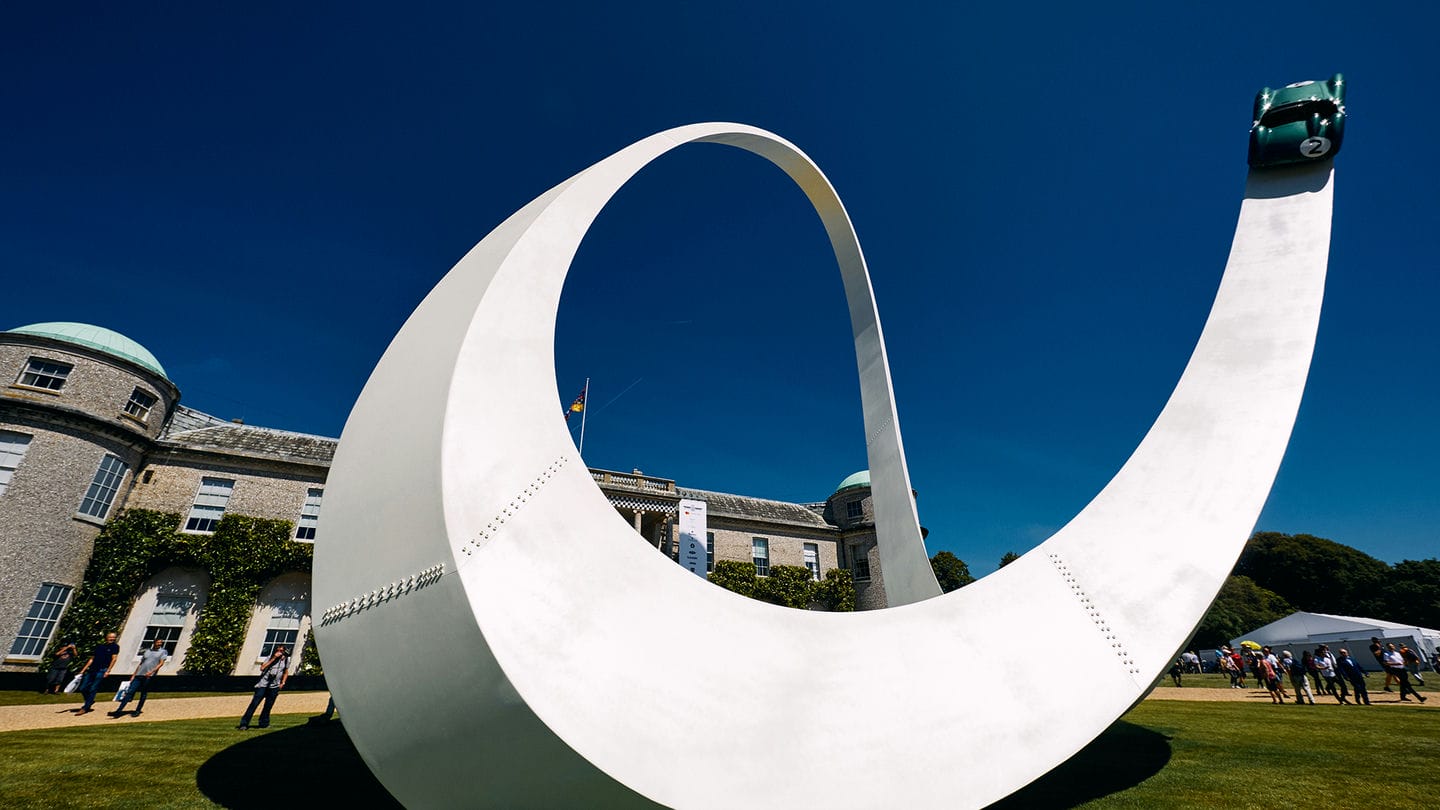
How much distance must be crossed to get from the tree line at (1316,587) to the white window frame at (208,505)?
4993cm

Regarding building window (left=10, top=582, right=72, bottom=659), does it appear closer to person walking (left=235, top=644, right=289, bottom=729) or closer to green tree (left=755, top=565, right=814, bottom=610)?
person walking (left=235, top=644, right=289, bottom=729)

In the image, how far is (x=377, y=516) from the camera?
4348 millimetres

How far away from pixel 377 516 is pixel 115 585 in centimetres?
2158

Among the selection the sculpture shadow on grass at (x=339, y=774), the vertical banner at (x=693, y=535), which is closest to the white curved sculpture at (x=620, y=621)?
the sculpture shadow on grass at (x=339, y=774)

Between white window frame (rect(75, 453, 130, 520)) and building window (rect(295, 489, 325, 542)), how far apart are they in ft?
16.5

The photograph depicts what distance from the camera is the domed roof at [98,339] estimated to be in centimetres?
1791

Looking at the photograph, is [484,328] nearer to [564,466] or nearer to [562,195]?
[564,466]

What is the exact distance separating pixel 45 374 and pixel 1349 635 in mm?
51823

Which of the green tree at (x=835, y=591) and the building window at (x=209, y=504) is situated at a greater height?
the building window at (x=209, y=504)

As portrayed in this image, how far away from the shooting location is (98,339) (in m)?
18.6

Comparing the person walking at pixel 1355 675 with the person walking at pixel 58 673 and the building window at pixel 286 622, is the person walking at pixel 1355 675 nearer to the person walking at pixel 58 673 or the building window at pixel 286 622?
the building window at pixel 286 622

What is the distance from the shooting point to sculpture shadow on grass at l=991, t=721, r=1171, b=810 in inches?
220

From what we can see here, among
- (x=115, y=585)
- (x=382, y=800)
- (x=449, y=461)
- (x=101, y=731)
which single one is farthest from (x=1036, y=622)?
(x=115, y=585)

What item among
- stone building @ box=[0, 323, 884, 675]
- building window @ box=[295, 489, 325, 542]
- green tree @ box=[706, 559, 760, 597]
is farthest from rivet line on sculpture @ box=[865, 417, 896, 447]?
building window @ box=[295, 489, 325, 542]
